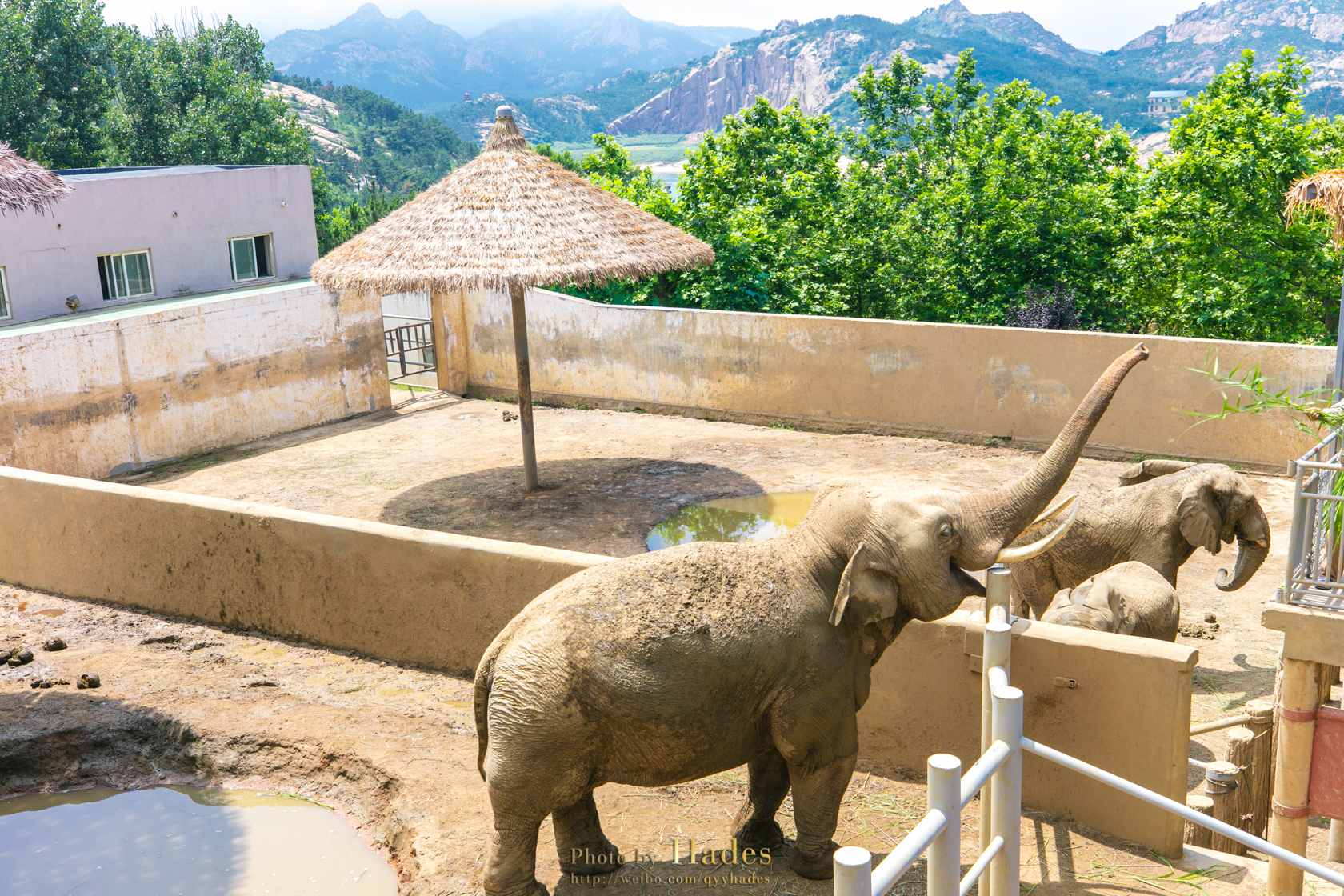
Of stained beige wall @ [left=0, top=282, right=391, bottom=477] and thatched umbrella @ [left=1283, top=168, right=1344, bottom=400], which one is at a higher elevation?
thatched umbrella @ [left=1283, top=168, right=1344, bottom=400]

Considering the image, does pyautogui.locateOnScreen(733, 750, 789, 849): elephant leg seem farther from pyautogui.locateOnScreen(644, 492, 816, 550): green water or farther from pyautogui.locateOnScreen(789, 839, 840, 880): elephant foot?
pyautogui.locateOnScreen(644, 492, 816, 550): green water

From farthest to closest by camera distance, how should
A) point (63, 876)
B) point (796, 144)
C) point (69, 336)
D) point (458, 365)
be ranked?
point (796, 144) < point (458, 365) < point (69, 336) < point (63, 876)

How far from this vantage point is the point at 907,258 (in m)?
16.5

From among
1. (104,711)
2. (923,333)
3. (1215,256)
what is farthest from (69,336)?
(1215,256)

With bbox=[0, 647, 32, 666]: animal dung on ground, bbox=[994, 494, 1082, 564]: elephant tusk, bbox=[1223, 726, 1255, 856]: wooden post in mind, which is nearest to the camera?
bbox=[994, 494, 1082, 564]: elephant tusk

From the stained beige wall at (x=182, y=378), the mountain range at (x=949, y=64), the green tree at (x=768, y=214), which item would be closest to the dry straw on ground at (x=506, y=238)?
the stained beige wall at (x=182, y=378)

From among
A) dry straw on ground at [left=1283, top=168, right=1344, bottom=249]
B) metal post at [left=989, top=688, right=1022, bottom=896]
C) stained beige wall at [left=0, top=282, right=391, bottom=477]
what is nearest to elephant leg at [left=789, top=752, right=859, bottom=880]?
metal post at [left=989, top=688, right=1022, bottom=896]

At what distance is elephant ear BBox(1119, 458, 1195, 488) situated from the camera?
7371 millimetres

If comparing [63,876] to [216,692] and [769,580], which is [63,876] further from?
[769,580]

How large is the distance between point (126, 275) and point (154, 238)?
79 centimetres

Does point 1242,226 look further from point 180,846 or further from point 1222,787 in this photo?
point 180,846

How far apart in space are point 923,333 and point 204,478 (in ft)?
26.9

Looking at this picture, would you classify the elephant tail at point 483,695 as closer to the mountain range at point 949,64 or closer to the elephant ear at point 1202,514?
the elephant ear at point 1202,514

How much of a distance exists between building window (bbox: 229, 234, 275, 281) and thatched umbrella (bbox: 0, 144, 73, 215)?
10.5m
